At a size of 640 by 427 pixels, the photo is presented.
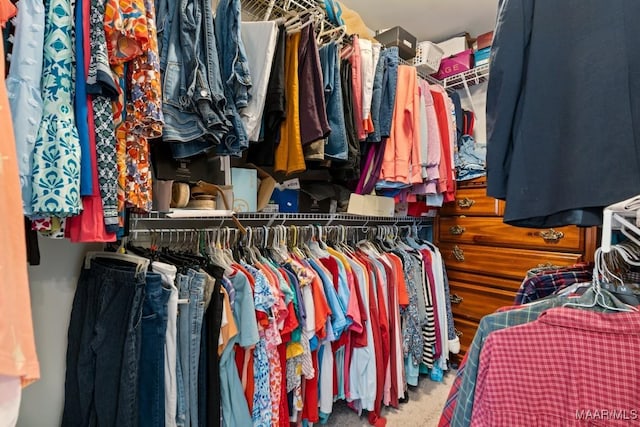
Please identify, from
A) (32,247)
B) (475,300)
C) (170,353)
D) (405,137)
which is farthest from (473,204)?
(32,247)

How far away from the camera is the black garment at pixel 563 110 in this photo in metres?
0.58

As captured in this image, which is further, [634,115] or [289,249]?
[289,249]

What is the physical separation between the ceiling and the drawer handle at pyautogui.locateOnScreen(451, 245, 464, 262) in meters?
1.57

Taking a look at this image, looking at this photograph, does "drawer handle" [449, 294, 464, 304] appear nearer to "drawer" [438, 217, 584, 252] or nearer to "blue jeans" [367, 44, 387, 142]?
"drawer" [438, 217, 584, 252]

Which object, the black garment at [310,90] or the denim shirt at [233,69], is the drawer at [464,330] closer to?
the black garment at [310,90]

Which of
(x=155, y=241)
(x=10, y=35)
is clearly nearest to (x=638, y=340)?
(x=10, y=35)

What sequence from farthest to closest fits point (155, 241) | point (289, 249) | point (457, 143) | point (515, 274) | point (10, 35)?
point (457, 143) < point (515, 274) < point (289, 249) < point (155, 241) < point (10, 35)

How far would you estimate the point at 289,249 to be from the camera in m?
1.52

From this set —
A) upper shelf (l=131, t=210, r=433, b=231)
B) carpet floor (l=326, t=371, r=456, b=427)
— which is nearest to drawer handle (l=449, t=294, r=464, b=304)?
carpet floor (l=326, t=371, r=456, b=427)

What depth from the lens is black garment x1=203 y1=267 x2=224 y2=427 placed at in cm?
106

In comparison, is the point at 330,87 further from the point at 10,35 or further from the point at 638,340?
the point at 638,340

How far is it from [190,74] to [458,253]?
188 centimetres

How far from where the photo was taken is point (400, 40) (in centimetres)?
197

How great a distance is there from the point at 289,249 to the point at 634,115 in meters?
1.24
